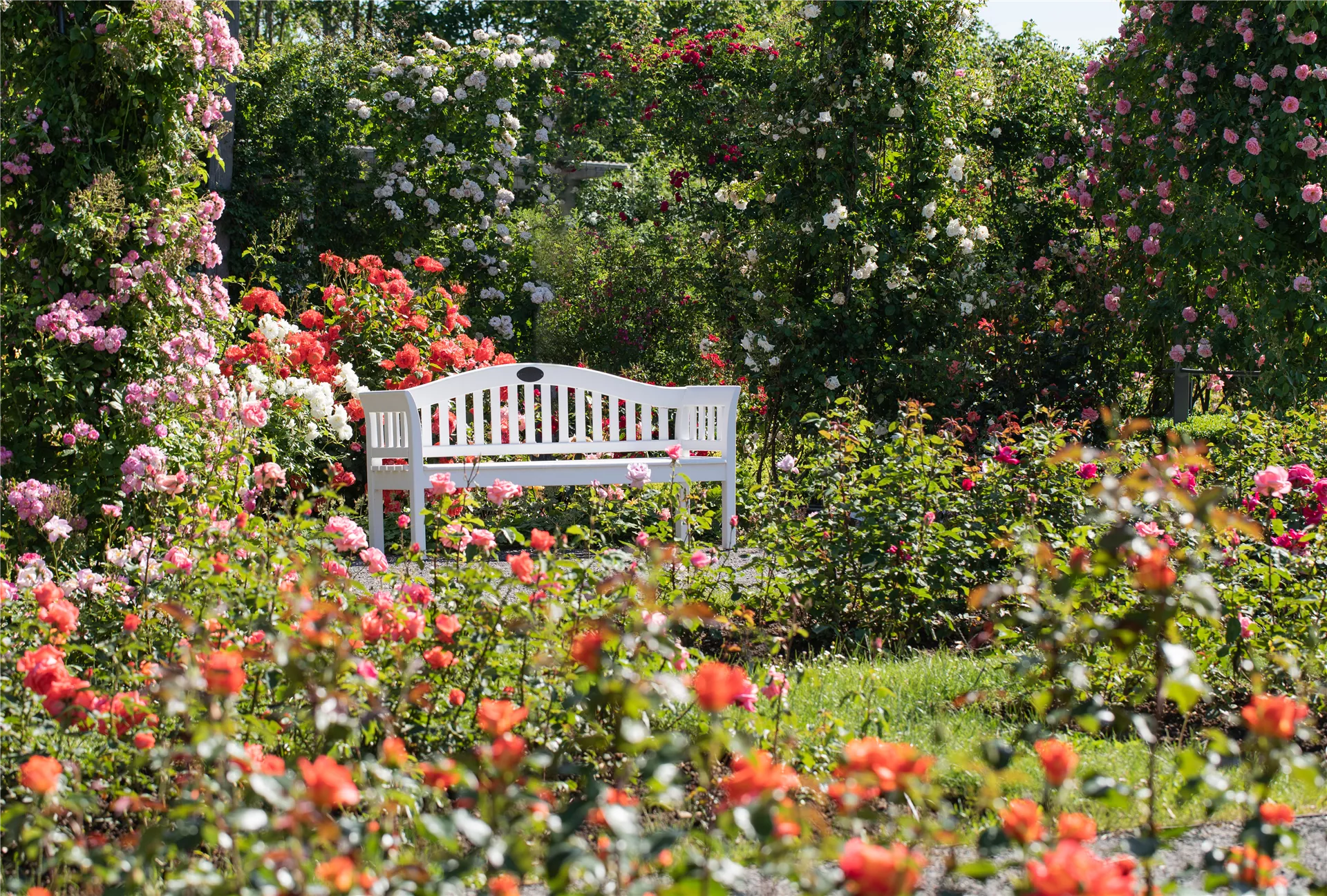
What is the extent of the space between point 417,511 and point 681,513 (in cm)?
212

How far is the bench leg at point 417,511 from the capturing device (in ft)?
16.9

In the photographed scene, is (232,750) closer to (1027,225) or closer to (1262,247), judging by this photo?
(1262,247)

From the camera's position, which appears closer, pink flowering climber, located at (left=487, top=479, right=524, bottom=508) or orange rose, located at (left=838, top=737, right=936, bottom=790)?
orange rose, located at (left=838, top=737, right=936, bottom=790)

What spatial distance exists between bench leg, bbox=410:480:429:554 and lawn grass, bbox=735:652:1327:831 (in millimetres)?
2154

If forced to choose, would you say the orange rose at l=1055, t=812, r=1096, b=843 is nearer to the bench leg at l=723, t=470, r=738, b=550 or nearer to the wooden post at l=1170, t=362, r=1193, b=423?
the bench leg at l=723, t=470, r=738, b=550

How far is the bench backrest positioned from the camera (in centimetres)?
555

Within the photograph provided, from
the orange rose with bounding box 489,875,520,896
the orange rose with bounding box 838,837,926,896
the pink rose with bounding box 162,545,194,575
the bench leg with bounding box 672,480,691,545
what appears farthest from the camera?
the bench leg with bounding box 672,480,691,545

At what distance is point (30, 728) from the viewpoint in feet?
7.63

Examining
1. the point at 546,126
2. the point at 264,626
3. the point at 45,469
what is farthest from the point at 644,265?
the point at 264,626

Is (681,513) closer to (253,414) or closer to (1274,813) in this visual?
(253,414)

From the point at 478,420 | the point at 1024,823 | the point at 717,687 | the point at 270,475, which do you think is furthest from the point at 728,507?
the point at 717,687

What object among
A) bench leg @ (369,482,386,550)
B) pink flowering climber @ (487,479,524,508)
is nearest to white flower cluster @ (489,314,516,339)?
bench leg @ (369,482,386,550)

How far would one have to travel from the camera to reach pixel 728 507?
5578 millimetres

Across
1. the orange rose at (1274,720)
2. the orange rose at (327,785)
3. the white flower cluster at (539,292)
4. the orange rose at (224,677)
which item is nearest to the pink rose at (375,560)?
the orange rose at (224,677)
